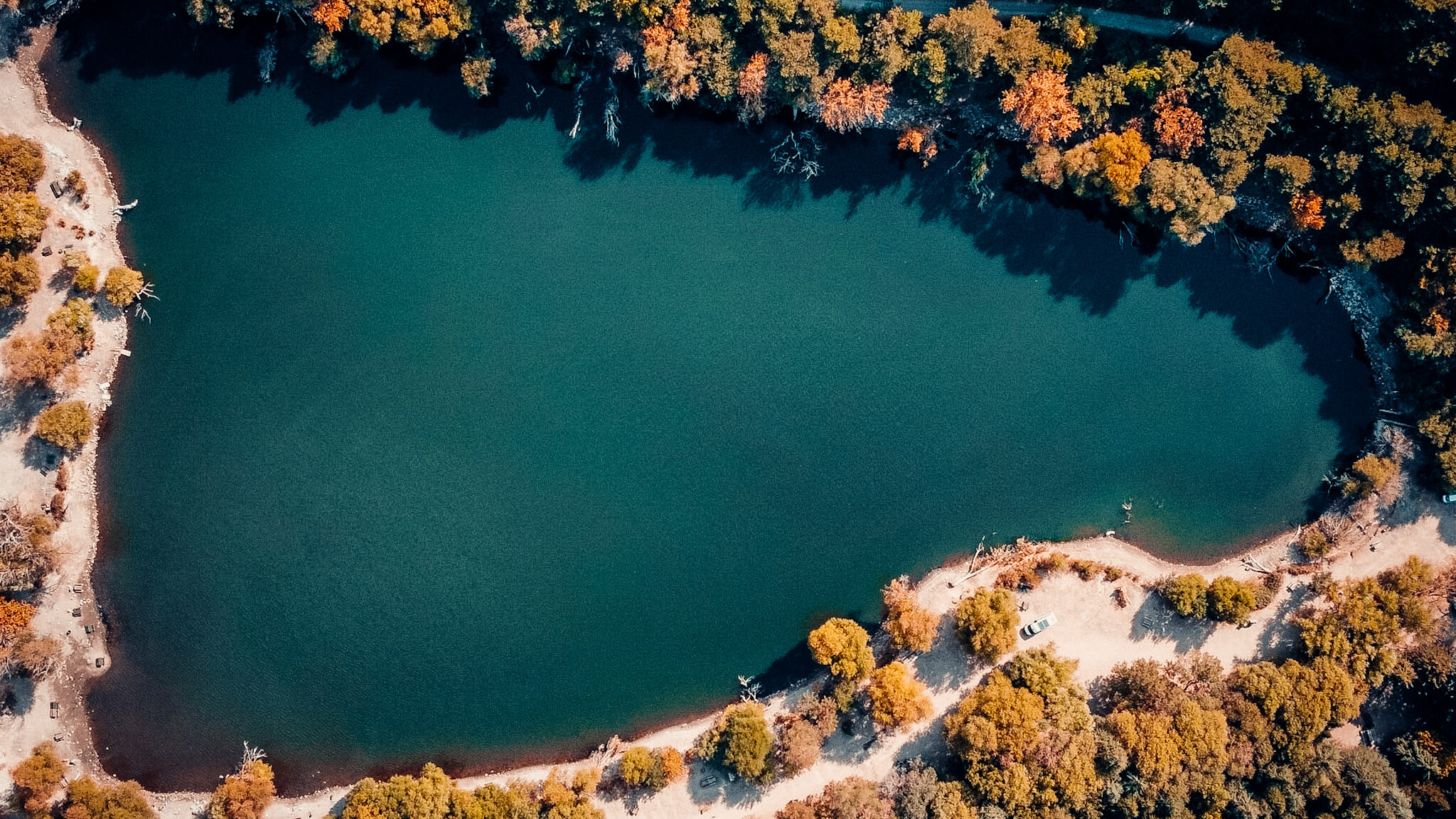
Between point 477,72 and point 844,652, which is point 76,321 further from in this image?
point 844,652

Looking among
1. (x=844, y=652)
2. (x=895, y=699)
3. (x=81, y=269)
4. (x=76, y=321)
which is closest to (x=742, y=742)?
(x=844, y=652)

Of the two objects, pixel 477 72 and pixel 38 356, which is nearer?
pixel 38 356

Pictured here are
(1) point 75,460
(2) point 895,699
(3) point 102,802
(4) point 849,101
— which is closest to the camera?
(2) point 895,699

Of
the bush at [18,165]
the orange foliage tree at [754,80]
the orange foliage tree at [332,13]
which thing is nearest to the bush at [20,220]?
the bush at [18,165]

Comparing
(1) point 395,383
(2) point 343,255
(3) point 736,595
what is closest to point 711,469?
(3) point 736,595

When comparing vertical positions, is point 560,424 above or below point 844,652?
above

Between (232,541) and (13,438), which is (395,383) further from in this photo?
(13,438)

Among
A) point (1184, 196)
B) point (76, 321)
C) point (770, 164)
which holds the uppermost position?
point (770, 164)
